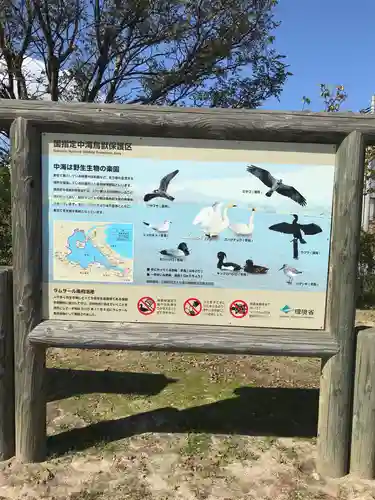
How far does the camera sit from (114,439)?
3.20 metres

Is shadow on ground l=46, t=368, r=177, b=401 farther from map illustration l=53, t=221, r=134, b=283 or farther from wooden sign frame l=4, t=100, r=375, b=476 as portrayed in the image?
map illustration l=53, t=221, r=134, b=283

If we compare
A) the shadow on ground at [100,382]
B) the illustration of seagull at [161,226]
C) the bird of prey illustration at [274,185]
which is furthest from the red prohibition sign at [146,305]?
the shadow on ground at [100,382]

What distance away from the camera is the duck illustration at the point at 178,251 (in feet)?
9.11

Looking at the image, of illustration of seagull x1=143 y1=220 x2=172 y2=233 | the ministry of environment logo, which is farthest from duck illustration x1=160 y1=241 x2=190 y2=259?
the ministry of environment logo

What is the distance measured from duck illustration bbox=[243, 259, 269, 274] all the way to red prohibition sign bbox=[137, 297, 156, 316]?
→ 1.98 feet

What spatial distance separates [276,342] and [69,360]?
9.12 ft

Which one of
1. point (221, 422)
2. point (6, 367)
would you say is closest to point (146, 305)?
point (6, 367)

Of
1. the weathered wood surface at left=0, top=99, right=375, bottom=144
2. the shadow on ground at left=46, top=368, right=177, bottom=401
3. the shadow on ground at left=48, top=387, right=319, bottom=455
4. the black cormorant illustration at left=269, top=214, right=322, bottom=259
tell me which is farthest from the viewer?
the shadow on ground at left=46, top=368, right=177, bottom=401

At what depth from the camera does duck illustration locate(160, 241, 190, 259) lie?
2775 millimetres

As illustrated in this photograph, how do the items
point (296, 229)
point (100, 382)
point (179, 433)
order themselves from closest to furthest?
point (296, 229) → point (179, 433) → point (100, 382)

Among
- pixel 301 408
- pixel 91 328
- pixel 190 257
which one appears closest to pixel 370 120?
pixel 190 257

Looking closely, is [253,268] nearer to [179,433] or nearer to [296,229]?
[296,229]

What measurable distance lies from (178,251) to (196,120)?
78 cm

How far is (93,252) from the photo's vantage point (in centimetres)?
279
